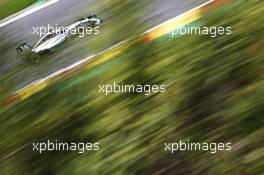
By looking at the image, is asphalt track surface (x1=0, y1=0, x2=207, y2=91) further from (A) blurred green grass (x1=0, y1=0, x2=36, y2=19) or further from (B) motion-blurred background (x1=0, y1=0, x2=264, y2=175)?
(A) blurred green grass (x1=0, y1=0, x2=36, y2=19)

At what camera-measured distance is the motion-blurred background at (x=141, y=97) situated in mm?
2721

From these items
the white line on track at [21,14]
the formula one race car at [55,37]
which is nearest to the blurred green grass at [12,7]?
the white line on track at [21,14]

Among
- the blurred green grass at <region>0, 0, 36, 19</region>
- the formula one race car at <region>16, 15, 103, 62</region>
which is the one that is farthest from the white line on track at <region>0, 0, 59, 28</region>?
the formula one race car at <region>16, 15, 103, 62</region>

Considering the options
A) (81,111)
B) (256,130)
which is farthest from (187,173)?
(81,111)

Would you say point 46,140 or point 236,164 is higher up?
point 46,140

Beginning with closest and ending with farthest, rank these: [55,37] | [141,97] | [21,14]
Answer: [141,97] < [55,37] < [21,14]

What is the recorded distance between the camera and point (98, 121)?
299 cm

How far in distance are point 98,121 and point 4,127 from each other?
30.0 inches

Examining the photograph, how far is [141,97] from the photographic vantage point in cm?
294

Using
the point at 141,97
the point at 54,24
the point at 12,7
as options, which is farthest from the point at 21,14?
the point at 141,97

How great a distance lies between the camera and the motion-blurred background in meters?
2.72

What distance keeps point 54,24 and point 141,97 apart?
0.92m

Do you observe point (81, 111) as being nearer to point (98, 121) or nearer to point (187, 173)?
point (98, 121)

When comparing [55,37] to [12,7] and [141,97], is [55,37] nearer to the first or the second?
[12,7]
